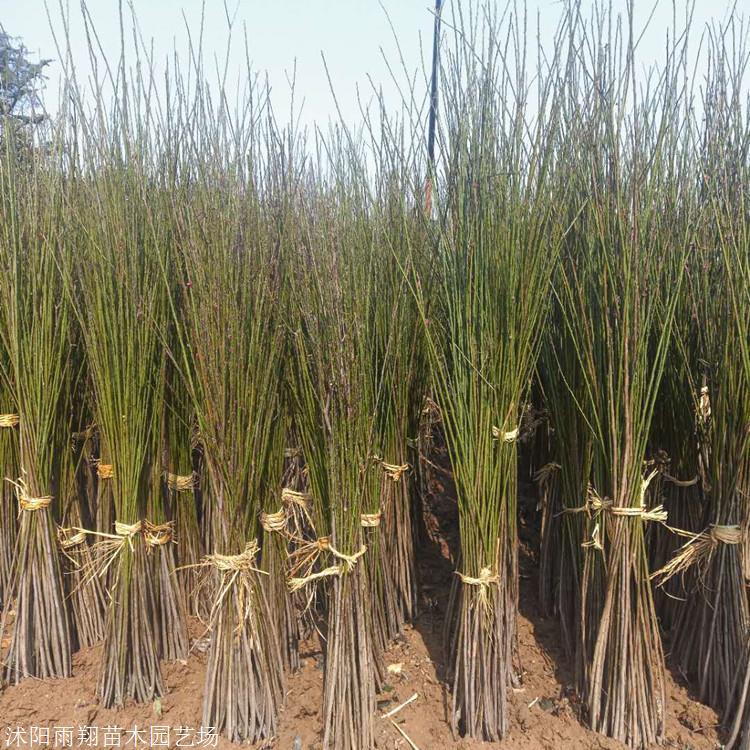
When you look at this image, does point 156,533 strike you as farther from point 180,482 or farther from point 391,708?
point 391,708

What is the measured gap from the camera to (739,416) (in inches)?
65.4

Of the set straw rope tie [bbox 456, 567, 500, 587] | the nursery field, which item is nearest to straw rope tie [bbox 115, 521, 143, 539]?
the nursery field

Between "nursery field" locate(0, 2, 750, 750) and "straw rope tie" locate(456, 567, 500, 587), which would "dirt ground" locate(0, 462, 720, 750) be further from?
"straw rope tie" locate(456, 567, 500, 587)

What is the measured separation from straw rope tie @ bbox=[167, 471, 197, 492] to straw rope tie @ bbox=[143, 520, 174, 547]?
13 centimetres

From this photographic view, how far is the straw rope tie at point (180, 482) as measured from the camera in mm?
2004

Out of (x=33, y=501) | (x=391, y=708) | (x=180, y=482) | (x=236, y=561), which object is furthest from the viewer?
(x=180, y=482)

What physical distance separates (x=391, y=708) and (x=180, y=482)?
99 cm

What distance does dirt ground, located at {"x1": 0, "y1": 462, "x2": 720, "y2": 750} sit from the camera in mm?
1660

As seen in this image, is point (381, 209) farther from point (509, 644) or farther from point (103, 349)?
point (509, 644)

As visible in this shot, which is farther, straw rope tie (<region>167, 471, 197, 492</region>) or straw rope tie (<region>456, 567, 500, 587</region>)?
straw rope tie (<region>167, 471, 197, 492</region>)

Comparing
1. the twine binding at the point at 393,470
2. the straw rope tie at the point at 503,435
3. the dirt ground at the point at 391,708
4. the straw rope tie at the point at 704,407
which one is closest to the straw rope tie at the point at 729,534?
the straw rope tie at the point at 704,407

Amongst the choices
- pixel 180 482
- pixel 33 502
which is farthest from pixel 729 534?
pixel 33 502

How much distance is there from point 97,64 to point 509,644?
2.06 metres

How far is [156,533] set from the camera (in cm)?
188
